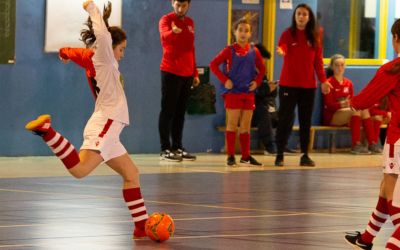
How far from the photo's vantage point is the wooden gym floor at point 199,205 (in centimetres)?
858

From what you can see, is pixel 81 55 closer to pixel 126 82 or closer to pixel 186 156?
pixel 186 156

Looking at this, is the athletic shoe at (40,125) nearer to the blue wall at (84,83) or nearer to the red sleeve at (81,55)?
the red sleeve at (81,55)

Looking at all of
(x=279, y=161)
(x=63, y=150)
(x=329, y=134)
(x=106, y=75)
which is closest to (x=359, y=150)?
(x=329, y=134)

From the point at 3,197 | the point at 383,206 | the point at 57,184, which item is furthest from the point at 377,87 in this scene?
the point at 57,184

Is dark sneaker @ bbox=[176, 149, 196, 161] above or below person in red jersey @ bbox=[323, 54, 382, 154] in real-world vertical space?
below

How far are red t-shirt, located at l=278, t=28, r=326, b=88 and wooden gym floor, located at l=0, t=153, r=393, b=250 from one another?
3.83ft

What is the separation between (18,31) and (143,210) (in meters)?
7.00

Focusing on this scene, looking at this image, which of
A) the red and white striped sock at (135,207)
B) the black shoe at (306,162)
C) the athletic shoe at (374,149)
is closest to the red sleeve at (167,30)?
the black shoe at (306,162)

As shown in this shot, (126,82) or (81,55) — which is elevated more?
(81,55)

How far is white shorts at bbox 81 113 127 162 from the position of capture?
332 inches

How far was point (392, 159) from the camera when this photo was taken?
768cm

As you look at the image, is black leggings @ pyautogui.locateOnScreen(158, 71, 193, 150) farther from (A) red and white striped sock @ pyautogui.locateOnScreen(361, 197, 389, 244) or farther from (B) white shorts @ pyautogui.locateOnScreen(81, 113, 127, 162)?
(A) red and white striped sock @ pyautogui.locateOnScreen(361, 197, 389, 244)

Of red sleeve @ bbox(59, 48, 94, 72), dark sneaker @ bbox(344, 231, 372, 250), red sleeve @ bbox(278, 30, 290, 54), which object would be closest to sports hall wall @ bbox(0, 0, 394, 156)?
red sleeve @ bbox(278, 30, 290, 54)

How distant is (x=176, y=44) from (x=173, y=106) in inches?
33.4
